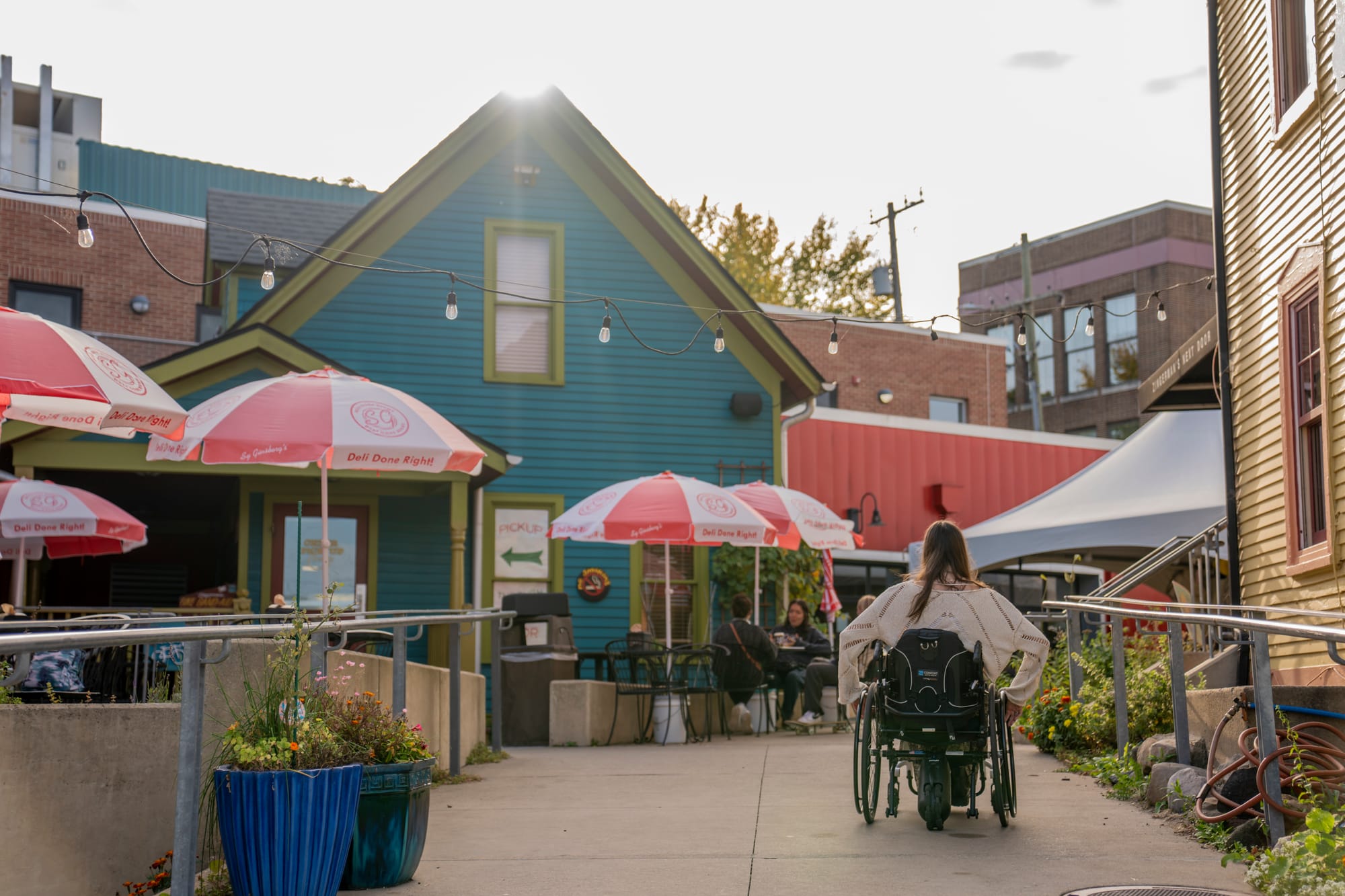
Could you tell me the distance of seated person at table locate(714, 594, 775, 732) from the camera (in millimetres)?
13469

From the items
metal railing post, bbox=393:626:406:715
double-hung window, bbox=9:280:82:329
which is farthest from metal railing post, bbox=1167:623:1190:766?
double-hung window, bbox=9:280:82:329

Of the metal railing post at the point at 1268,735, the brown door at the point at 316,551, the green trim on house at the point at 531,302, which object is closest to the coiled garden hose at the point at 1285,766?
the metal railing post at the point at 1268,735

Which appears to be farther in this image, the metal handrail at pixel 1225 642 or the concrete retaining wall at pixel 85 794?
the concrete retaining wall at pixel 85 794

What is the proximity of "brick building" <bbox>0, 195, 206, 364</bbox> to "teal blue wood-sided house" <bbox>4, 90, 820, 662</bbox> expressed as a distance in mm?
9415

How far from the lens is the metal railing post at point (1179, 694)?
7336 millimetres

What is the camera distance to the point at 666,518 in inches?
517

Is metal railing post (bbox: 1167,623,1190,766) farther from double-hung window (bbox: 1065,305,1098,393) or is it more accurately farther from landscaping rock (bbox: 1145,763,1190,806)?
double-hung window (bbox: 1065,305,1098,393)

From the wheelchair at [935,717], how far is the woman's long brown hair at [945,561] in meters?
0.39

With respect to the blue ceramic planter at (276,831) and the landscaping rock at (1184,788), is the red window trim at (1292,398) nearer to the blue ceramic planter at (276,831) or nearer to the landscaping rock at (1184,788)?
the landscaping rock at (1184,788)

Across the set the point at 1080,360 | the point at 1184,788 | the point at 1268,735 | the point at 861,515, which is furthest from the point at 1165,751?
the point at 1080,360

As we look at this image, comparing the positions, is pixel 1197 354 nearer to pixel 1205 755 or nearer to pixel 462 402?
pixel 1205 755

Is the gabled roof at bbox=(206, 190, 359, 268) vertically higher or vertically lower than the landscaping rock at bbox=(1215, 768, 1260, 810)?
higher

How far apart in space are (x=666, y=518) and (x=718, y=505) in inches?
21.8

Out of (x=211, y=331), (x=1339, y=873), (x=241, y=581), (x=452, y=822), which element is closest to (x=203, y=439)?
(x=452, y=822)
